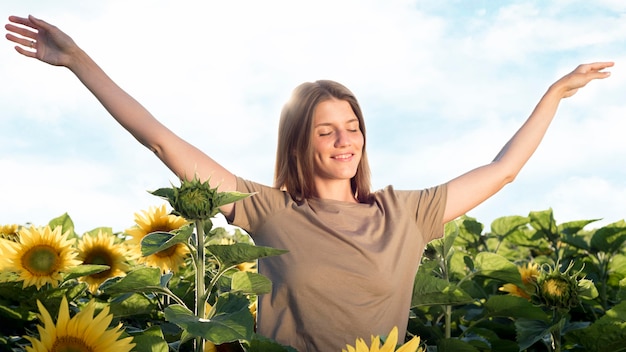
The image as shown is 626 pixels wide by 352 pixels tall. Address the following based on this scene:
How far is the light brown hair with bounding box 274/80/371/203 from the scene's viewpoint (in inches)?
115

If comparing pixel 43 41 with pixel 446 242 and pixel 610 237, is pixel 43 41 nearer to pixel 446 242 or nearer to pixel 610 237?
pixel 446 242

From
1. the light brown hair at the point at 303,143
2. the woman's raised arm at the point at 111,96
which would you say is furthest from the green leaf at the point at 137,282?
the light brown hair at the point at 303,143

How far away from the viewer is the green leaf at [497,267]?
123 inches

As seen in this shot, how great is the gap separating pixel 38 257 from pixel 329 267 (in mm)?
992

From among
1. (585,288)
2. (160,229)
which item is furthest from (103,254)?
(585,288)

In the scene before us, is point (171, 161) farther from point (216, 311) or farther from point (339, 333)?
point (216, 311)

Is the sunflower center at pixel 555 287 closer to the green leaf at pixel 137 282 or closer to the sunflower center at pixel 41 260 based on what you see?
the green leaf at pixel 137 282

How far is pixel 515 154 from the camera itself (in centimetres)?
317

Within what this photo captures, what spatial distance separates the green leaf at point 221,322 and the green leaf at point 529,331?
1294mm

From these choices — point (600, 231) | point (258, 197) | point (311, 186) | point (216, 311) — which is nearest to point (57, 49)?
point (258, 197)

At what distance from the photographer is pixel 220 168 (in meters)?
2.74

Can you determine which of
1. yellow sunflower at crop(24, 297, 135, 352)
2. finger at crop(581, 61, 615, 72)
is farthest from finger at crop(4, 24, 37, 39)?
finger at crop(581, 61, 615, 72)

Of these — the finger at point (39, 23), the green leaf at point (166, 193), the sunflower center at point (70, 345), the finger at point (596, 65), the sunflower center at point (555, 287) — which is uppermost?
the finger at point (39, 23)

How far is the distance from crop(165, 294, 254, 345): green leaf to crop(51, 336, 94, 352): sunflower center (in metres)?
0.18
